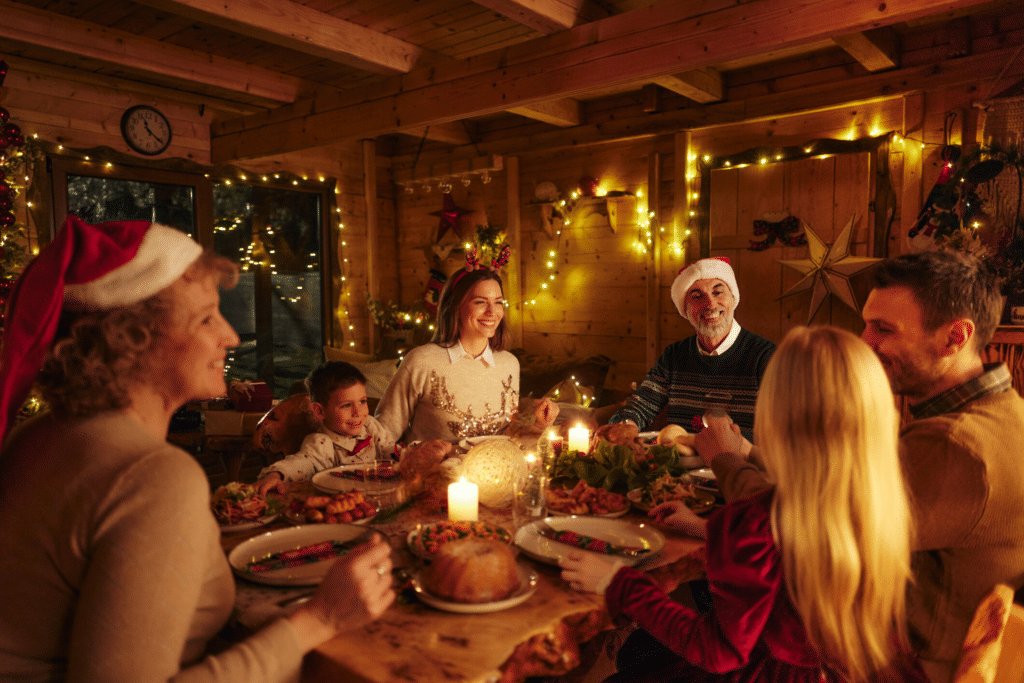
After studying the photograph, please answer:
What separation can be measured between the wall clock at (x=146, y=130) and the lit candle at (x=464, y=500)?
190 inches

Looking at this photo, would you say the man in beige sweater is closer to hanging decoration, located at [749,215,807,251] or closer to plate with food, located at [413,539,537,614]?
plate with food, located at [413,539,537,614]

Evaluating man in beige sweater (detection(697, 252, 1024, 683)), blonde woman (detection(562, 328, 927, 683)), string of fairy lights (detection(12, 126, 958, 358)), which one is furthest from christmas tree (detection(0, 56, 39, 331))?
man in beige sweater (detection(697, 252, 1024, 683))

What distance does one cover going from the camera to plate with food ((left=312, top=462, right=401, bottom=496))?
177 centimetres

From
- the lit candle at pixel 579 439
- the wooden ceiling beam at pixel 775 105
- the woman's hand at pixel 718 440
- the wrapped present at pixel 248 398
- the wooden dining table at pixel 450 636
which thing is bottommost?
the wrapped present at pixel 248 398

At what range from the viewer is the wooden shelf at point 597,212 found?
17.1 ft

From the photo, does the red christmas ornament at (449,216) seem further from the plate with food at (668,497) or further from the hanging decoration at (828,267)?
the plate with food at (668,497)

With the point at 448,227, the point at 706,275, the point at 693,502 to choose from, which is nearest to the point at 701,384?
the point at 706,275

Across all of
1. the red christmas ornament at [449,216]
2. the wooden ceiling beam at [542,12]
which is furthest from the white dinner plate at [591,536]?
the red christmas ornament at [449,216]

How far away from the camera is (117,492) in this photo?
2.93 ft

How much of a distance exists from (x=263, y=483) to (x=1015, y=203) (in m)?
3.93

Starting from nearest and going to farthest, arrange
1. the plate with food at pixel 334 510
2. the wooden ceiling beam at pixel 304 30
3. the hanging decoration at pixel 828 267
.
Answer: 1. the plate with food at pixel 334 510
2. the wooden ceiling beam at pixel 304 30
3. the hanging decoration at pixel 828 267

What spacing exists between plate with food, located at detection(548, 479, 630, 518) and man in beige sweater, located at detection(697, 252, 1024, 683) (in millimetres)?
277

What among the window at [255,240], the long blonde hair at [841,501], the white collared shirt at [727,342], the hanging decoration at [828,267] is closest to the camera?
the long blonde hair at [841,501]

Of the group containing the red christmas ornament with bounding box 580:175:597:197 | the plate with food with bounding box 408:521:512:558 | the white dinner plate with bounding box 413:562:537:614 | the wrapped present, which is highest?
the red christmas ornament with bounding box 580:175:597:197
